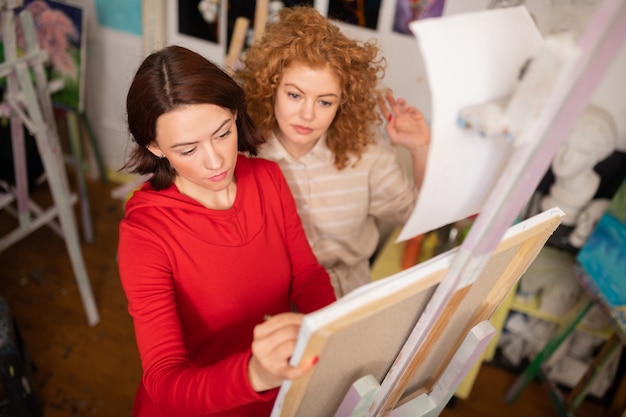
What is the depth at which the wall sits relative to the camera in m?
1.66

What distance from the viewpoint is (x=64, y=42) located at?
2082 mm

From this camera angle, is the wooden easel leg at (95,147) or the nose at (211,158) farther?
the wooden easel leg at (95,147)

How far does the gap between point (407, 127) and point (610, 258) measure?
0.72 m

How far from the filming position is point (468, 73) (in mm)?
527

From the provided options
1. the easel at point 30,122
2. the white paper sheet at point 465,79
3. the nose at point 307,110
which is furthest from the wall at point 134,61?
the white paper sheet at point 465,79

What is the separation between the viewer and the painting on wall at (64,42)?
2025 mm

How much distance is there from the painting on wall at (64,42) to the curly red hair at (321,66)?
107cm

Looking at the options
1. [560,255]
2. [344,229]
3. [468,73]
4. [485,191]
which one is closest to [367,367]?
[485,191]

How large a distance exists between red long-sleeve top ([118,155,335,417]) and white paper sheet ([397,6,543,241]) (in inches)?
15.3

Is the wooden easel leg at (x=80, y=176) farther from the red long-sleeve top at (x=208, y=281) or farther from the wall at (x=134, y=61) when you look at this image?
the red long-sleeve top at (x=208, y=281)

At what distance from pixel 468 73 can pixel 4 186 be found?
1.73 m

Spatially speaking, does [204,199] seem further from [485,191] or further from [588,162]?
[588,162]

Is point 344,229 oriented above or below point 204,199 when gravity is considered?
below

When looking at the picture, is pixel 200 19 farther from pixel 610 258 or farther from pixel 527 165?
pixel 527 165
